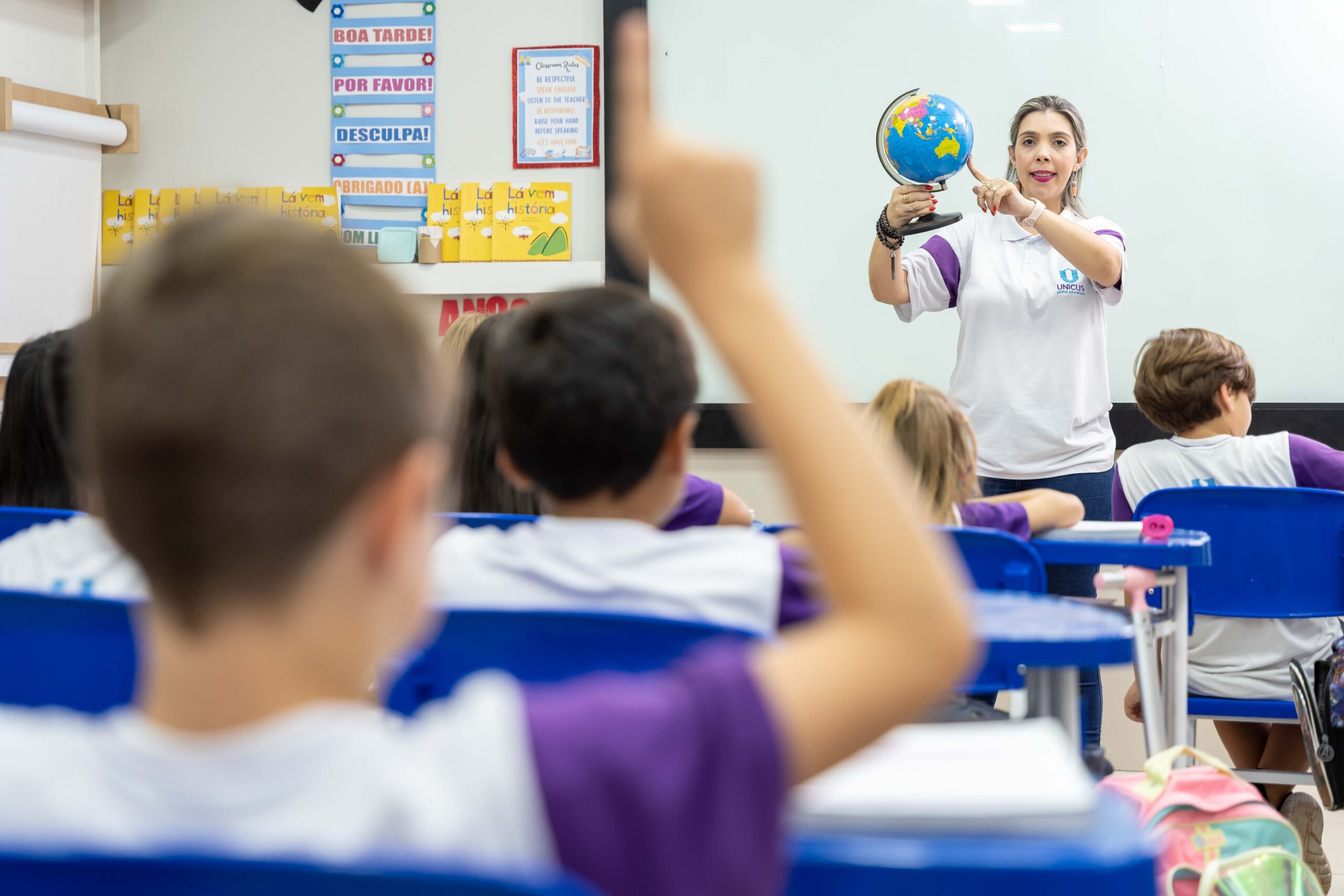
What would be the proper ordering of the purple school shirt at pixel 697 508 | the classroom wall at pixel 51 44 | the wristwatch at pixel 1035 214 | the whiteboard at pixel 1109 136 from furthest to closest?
the classroom wall at pixel 51 44
the whiteboard at pixel 1109 136
the wristwatch at pixel 1035 214
the purple school shirt at pixel 697 508

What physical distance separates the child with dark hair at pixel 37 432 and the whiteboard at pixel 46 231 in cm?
234

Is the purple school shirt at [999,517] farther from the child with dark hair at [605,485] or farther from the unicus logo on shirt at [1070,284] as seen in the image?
the unicus logo on shirt at [1070,284]

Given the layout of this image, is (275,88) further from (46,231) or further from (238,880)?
(238,880)

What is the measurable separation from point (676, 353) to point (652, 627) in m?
0.35

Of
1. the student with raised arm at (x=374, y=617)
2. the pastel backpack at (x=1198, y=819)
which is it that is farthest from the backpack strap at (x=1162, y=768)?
the student with raised arm at (x=374, y=617)

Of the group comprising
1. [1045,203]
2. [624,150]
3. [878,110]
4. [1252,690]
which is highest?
[878,110]

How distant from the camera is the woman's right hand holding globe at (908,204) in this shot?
3064mm

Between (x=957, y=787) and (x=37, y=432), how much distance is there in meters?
1.63

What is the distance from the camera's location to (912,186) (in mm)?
3100

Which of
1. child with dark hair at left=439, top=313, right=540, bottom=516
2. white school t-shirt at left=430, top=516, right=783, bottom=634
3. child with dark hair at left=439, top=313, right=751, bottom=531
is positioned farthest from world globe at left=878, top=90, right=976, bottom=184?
white school t-shirt at left=430, top=516, right=783, bottom=634

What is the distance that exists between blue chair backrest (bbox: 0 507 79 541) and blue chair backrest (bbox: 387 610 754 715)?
0.83 metres

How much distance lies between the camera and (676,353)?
3.96ft

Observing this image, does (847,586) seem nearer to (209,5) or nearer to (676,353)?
(676,353)

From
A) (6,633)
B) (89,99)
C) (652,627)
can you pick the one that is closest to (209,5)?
(89,99)
